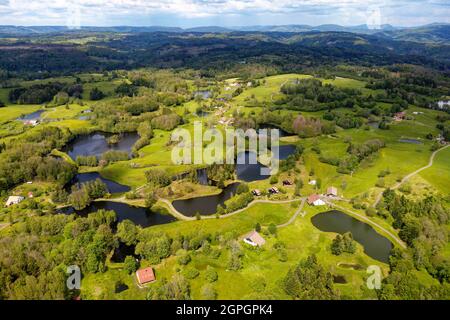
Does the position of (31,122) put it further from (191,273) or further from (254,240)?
(254,240)

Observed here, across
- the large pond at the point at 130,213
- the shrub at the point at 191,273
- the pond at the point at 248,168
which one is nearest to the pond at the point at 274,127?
the pond at the point at 248,168

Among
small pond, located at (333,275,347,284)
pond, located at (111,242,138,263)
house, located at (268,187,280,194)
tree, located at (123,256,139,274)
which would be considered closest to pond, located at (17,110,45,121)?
pond, located at (111,242,138,263)

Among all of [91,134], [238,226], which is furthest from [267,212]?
[91,134]

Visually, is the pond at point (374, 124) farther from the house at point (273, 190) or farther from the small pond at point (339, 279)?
the small pond at point (339, 279)

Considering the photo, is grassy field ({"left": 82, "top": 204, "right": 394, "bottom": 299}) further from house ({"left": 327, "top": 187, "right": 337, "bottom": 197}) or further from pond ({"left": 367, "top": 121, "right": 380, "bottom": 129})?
pond ({"left": 367, "top": 121, "right": 380, "bottom": 129})
